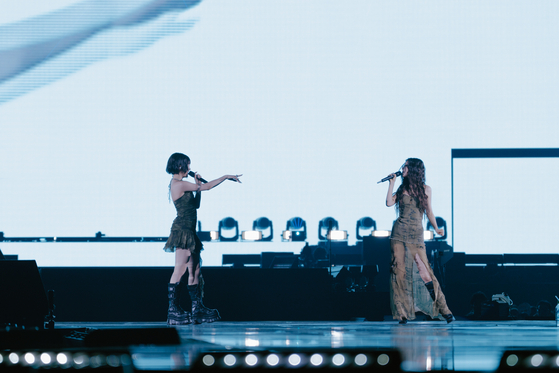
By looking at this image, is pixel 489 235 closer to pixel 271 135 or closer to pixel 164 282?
pixel 271 135

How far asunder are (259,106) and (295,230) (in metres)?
1.72

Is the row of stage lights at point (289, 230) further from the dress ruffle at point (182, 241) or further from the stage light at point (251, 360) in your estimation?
the stage light at point (251, 360)

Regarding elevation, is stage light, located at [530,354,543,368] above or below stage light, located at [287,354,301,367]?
above

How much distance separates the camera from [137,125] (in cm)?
844

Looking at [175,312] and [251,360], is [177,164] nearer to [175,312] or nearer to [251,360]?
[175,312]

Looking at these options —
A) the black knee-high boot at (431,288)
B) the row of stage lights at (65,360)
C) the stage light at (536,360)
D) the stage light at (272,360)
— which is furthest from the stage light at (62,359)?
the black knee-high boot at (431,288)

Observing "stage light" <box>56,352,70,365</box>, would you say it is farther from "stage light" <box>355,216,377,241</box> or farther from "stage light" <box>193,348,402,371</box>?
"stage light" <box>355,216,377,241</box>

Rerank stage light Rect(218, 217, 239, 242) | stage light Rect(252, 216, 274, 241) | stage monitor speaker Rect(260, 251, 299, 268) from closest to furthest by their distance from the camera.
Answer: stage monitor speaker Rect(260, 251, 299, 268), stage light Rect(218, 217, 239, 242), stage light Rect(252, 216, 274, 241)

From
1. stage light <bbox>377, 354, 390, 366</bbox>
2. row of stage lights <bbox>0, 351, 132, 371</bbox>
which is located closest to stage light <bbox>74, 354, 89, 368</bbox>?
row of stage lights <bbox>0, 351, 132, 371</bbox>

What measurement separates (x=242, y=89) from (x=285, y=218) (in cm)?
180

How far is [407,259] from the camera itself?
5465mm

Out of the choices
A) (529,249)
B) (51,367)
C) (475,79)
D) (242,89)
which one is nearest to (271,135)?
(242,89)

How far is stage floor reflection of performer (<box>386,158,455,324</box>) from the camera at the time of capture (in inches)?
208

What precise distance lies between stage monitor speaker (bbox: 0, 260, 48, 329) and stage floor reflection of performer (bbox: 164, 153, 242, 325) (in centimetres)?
113
